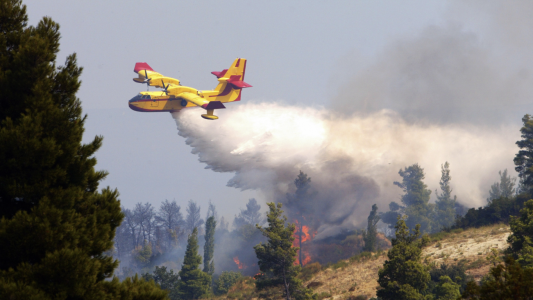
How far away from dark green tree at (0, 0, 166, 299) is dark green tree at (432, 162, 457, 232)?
380ft

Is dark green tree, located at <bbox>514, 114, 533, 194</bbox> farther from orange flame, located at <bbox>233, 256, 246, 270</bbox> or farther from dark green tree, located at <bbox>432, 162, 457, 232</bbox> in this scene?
orange flame, located at <bbox>233, 256, 246, 270</bbox>

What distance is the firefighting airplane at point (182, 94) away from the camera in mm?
57062

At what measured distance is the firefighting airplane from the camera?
187 feet

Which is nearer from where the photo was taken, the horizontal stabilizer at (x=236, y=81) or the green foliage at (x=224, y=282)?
the horizontal stabilizer at (x=236, y=81)

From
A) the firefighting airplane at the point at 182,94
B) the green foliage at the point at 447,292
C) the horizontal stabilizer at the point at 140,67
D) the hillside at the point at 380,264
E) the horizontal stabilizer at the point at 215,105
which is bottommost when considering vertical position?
the green foliage at the point at 447,292

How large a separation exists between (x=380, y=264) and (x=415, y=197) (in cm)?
7845

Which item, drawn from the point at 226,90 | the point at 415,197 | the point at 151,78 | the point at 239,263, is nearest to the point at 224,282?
the point at 226,90

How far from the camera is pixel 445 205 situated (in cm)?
13350

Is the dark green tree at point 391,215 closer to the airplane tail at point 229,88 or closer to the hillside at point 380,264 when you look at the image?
the hillside at point 380,264

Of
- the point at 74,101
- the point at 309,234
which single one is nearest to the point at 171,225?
the point at 309,234

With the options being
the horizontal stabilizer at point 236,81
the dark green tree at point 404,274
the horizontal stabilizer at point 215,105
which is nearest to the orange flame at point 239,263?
the horizontal stabilizer at point 236,81

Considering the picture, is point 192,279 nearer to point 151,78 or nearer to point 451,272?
point 151,78

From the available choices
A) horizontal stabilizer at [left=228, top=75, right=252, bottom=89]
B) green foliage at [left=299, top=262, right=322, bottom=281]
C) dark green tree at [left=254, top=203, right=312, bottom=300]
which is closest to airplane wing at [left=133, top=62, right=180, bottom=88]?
horizontal stabilizer at [left=228, top=75, right=252, bottom=89]

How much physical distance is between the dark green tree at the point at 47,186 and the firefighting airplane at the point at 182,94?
42639 mm
